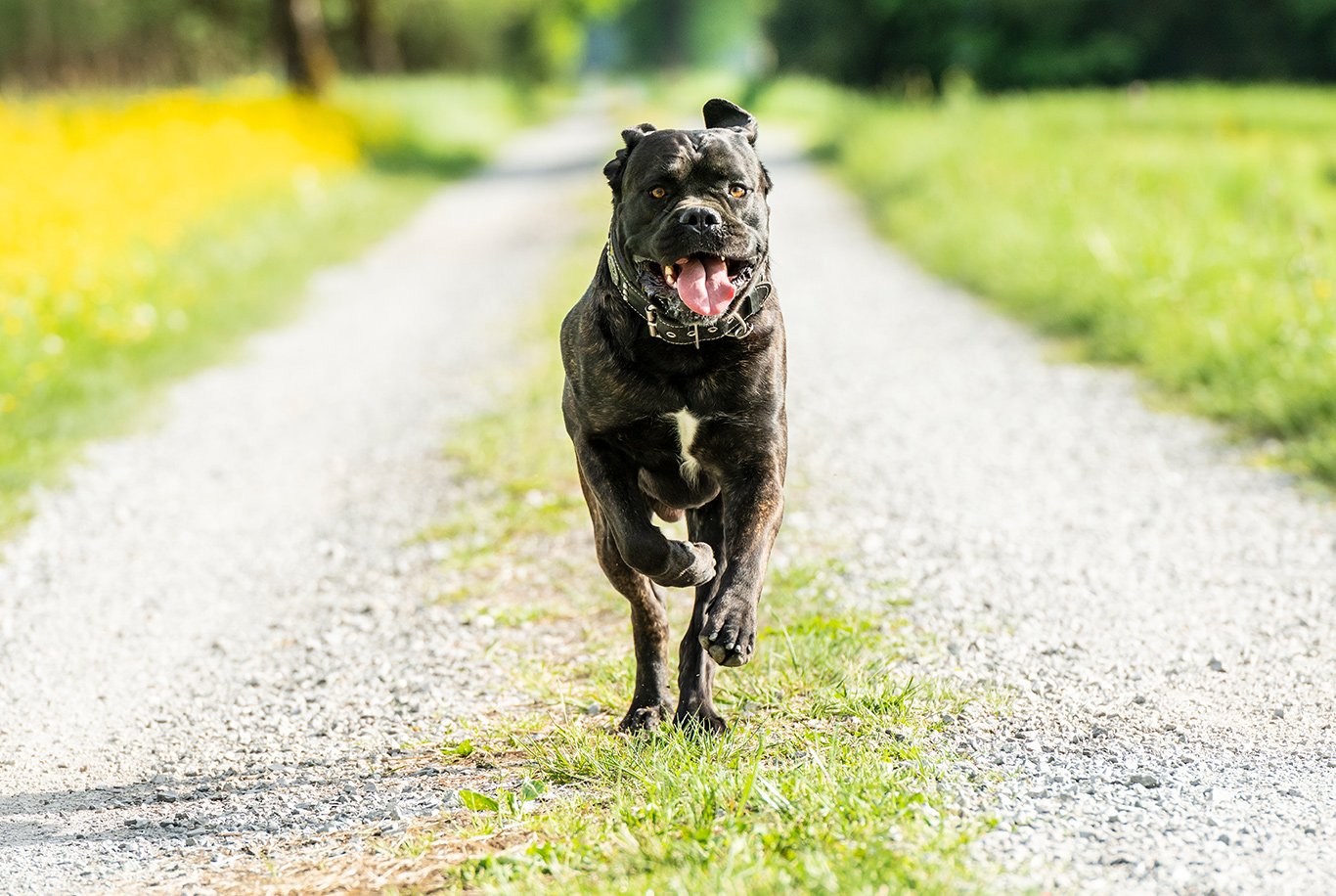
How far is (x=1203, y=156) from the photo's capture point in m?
15.6

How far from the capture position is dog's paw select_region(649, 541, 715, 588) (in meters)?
3.68

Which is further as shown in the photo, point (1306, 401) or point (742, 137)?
point (1306, 401)

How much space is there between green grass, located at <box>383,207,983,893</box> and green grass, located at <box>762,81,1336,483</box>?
11.6ft

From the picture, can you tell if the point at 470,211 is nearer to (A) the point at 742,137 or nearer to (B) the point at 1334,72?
(A) the point at 742,137

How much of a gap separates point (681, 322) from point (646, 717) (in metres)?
1.17

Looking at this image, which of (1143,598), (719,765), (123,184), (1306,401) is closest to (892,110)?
(123,184)

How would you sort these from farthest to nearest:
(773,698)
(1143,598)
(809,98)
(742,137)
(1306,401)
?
(809,98), (1306,401), (1143,598), (773,698), (742,137)

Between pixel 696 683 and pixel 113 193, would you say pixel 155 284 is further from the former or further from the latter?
pixel 696 683

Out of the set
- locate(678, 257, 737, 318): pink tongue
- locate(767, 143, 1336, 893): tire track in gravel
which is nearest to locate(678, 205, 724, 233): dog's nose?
locate(678, 257, 737, 318): pink tongue

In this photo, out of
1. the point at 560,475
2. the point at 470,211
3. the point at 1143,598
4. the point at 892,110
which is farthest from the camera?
the point at 892,110

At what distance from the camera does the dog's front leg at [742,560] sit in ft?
11.7

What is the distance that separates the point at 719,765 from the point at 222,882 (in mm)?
1203

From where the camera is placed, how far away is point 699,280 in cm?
352

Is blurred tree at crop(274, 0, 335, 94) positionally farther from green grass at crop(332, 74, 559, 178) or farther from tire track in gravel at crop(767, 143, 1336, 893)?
tire track in gravel at crop(767, 143, 1336, 893)
